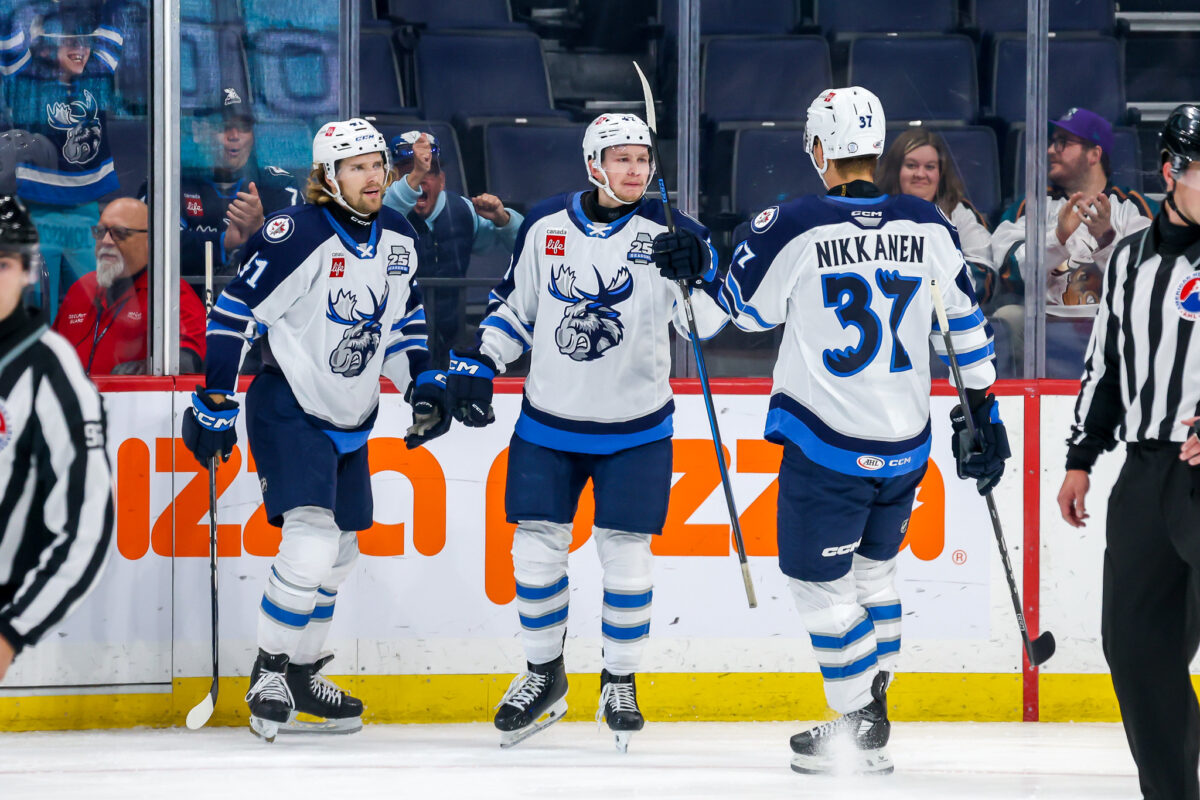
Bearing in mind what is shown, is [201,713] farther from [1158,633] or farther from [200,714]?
[1158,633]

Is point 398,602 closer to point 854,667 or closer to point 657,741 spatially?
point 657,741

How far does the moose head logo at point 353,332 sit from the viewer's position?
326 cm

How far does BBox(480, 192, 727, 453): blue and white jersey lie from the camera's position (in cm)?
316

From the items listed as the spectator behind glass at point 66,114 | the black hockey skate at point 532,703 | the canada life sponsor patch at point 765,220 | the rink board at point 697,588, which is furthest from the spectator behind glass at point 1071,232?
the spectator behind glass at point 66,114

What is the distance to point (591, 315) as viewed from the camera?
3.17m

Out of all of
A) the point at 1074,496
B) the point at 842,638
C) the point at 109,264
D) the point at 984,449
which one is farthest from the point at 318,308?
the point at 1074,496

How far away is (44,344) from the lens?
1505 millimetres

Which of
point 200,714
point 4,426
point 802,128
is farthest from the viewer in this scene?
point 802,128

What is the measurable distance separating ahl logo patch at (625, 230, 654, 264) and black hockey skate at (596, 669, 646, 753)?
91 cm

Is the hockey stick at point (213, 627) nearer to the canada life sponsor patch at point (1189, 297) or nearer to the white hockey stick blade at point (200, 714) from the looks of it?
the white hockey stick blade at point (200, 714)

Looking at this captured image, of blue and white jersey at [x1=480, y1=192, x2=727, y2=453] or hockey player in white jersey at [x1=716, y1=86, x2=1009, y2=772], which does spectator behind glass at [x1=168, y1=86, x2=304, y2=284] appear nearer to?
blue and white jersey at [x1=480, y1=192, x2=727, y2=453]

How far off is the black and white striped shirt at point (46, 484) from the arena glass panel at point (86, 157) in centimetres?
211

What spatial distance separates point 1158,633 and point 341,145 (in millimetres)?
2015

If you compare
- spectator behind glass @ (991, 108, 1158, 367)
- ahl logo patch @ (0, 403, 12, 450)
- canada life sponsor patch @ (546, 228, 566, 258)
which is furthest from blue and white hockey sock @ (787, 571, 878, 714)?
ahl logo patch @ (0, 403, 12, 450)
